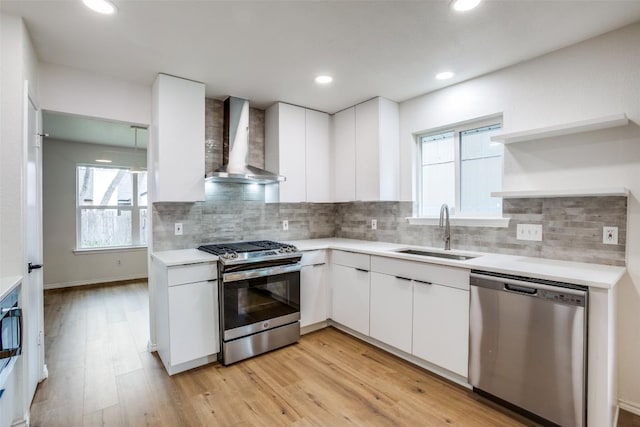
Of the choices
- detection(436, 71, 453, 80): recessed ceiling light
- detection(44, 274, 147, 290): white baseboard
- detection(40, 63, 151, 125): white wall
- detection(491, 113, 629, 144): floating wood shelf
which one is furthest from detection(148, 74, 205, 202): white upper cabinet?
detection(44, 274, 147, 290): white baseboard

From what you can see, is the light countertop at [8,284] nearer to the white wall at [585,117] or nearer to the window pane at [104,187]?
the white wall at [585,117]

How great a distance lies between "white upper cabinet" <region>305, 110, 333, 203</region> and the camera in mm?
3547

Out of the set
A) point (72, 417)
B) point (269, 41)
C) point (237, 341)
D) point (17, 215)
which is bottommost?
point (72, 417)

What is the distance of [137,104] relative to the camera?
9.03 feet

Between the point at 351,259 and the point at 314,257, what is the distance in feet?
1.30

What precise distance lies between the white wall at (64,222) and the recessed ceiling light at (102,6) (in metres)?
4.63

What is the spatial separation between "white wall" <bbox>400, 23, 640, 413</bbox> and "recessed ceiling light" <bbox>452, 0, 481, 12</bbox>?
1.00 metres

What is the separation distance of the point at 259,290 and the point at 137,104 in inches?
79.7

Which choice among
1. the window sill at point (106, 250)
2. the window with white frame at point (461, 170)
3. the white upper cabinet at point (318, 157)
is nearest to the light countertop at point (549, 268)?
the window with white frame at point (461, 170)

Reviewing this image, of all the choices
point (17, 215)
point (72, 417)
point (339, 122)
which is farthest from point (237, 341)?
point (339, 122)

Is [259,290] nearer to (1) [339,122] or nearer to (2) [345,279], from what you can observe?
(2) [345,279]

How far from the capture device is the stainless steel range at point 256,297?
2.54 m

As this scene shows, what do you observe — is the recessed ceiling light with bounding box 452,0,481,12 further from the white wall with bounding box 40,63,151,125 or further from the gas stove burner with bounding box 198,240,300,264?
the white wall with bounding box 40,63,151,125

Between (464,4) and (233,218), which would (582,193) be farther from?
(233,218)
